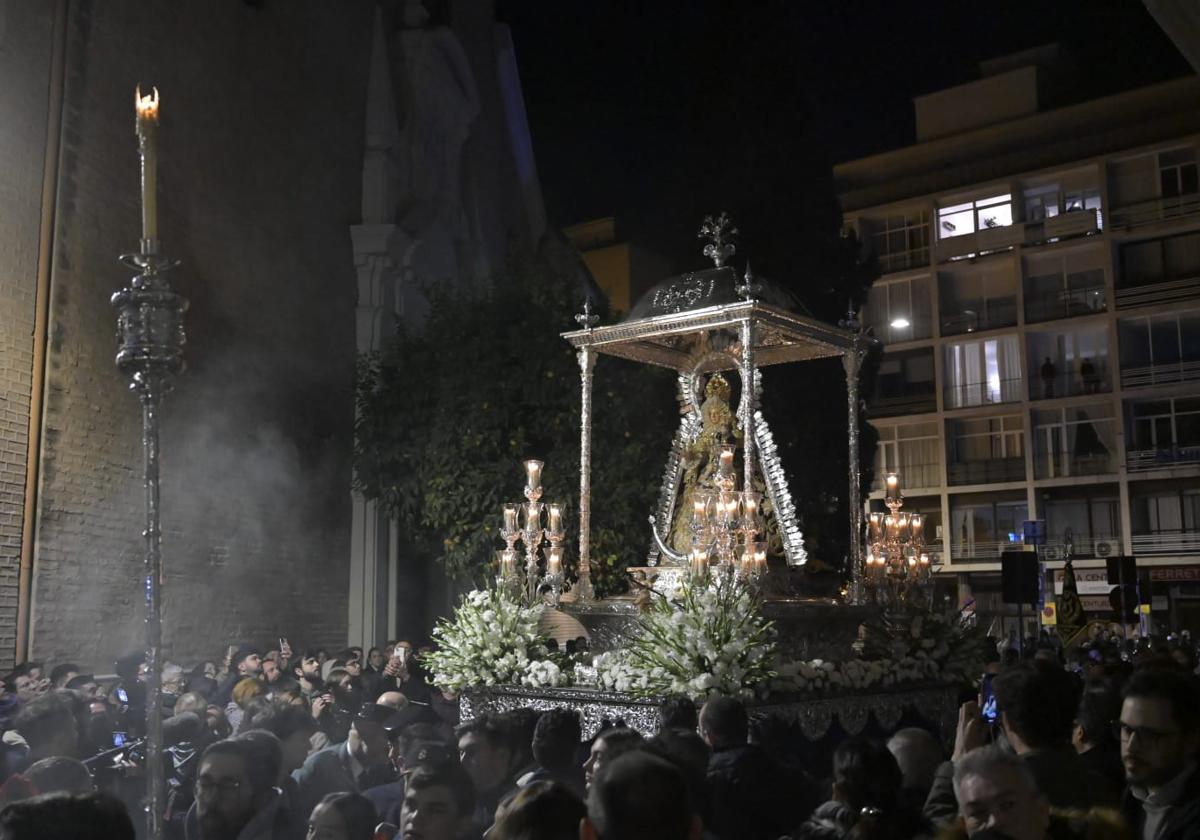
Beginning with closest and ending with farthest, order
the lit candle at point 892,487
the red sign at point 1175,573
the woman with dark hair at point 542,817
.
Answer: the woman with dark hair at point 542,817 < the lit candle at point 892,487 < the red sign at point 1175,573

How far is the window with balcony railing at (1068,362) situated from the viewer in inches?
1535

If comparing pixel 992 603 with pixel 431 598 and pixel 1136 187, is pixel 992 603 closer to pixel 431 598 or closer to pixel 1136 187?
pixel 1136 187

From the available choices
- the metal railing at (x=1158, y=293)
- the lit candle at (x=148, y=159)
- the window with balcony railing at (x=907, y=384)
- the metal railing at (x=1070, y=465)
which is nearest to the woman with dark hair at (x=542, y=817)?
the lit candle at (x=148, y=159)

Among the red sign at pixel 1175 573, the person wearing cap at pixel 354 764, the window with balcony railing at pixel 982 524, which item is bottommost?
the person wearing cap at pixel 354 764

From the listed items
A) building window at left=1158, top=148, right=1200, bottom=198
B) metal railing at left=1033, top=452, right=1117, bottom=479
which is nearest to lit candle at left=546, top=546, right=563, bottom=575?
metal railing at left=1033, top=452, right=1117, bottom=479

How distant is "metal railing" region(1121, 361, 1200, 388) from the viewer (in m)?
37.0

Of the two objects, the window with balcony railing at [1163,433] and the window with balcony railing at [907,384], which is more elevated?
the window with balcony railing at [907,384]

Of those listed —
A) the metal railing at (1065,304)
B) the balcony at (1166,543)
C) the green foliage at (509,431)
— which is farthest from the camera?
the metal railing at (1065,304)

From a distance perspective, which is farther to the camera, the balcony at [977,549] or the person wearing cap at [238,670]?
the balcony at [977,549]

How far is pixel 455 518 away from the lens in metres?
16.1

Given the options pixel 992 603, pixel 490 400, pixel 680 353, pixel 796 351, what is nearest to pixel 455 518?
pixel 490 400

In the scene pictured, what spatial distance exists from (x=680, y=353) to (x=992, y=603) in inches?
1167

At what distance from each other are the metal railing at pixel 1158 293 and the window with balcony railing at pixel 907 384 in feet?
21.3

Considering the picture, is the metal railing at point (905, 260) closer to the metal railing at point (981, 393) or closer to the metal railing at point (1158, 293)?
the metal railing at point (981, 393)
